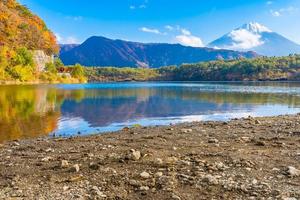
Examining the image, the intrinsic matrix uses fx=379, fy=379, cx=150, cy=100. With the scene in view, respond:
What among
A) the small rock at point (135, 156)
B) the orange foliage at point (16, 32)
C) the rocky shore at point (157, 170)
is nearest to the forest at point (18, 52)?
the orange foliage at point (16, 32)

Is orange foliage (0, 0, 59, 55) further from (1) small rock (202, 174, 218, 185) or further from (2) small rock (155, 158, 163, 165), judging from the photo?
(1) small rock (202, 174, 218, 185)

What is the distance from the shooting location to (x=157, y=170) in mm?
12891

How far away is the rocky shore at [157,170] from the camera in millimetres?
10688

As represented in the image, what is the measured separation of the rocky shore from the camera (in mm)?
10688

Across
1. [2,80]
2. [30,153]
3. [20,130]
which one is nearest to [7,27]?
[2,80]

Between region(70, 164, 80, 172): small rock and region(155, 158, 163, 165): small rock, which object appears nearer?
region(70, 164, 80, 172): small rock

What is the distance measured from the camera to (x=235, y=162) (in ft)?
45.0

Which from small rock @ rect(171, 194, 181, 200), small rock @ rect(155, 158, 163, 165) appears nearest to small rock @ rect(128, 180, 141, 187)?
small rock @ rect(171, 194, 181, 200)

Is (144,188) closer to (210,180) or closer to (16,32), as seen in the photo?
(210,180)

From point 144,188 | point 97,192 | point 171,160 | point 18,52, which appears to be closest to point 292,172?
point 171,160

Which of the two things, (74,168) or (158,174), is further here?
(74,168)

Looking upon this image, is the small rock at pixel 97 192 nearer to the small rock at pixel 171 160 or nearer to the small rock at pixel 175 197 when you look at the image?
the small rock at pixel 175 197

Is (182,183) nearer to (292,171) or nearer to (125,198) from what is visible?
(125,198)

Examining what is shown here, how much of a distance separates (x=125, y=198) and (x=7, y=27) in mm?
177575
